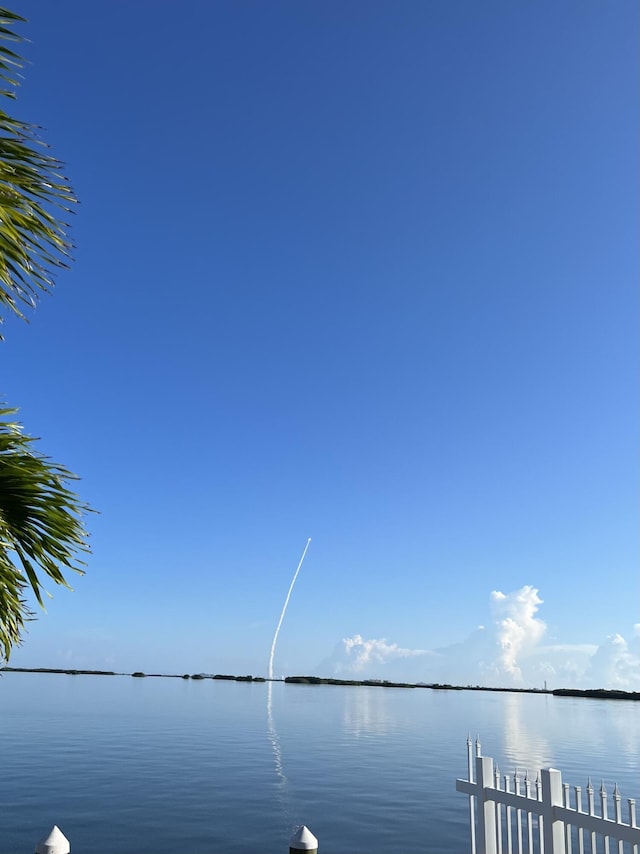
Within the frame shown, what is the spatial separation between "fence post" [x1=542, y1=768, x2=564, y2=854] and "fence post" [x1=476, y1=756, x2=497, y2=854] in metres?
1.12

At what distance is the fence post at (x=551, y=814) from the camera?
29.1 feet

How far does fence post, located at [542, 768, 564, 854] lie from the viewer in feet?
29.1

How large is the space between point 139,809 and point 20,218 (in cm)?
1983

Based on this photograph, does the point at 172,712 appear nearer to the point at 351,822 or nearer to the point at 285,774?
the point at 285,774

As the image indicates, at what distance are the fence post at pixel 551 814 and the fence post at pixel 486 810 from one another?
3.67 feet

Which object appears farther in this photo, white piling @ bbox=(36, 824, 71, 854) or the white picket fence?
white piling @ bbox=(36, 824, 71, 854)

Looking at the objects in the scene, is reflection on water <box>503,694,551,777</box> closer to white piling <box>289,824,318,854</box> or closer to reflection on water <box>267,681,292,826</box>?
reflection on water <box>267,681,292,826</box>

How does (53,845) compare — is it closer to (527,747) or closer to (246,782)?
(246,782)

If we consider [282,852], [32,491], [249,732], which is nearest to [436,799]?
[282,852]

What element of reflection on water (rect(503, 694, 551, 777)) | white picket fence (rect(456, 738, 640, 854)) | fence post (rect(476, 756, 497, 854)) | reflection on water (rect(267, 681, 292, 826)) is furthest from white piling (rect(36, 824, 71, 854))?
reflection on water (rect(503, 694, 551, 777))

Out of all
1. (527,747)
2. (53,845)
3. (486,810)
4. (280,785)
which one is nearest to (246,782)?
(280,785)

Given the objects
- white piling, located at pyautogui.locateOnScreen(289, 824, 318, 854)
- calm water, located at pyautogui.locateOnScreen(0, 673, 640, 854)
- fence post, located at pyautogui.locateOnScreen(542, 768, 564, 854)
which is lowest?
calm water, located at pyautogui.locateOnScreen(0, 673, 640, 854)

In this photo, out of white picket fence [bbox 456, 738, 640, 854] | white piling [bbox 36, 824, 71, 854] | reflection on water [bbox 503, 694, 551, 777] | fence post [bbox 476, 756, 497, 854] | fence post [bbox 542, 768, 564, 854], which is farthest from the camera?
reflection on water [bbox 503, 694, 551, 777]

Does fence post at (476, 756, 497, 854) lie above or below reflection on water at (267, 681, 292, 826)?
above
